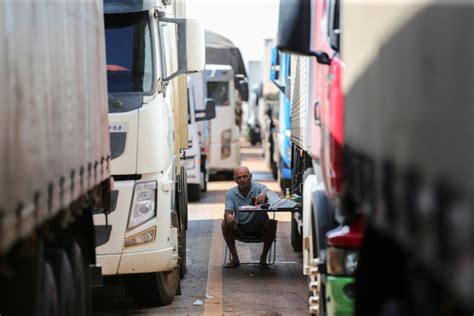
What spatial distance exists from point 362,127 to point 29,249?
1.67 m

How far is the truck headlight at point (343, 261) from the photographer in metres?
6.65

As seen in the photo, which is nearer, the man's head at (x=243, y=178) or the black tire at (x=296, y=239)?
the man's head at (x=243, y=178)

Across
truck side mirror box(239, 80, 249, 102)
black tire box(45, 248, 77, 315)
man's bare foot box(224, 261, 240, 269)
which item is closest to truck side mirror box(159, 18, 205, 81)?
black tire box(45, 248, 77, 315)

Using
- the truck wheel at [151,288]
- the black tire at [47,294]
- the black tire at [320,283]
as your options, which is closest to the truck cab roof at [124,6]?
the truck wheel at [151,288]

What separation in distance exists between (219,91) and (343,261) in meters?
21.8

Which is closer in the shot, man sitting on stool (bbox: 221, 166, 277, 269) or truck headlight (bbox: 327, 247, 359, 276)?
truck headlight (bbox: 327, 247, 359, 276)

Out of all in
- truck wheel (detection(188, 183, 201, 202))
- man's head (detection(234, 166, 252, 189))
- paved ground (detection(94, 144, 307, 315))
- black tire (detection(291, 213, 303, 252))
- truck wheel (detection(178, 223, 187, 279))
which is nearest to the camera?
paved ground (detection(94, 144, 307, 315))

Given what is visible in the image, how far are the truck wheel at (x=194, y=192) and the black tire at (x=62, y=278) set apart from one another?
16.1m

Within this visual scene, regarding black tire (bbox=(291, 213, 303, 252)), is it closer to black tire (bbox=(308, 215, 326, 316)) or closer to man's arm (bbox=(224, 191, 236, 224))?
man's arm (bbox=(224, 191, 236, 224))

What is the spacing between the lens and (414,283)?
391cm

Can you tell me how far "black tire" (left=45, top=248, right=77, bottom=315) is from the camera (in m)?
6.79

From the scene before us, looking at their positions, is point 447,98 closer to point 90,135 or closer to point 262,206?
point 90,135

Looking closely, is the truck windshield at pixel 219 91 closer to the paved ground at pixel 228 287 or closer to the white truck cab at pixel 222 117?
the white truck cab at pixel 222 117

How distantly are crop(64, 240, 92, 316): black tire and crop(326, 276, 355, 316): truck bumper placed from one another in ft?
5.88
